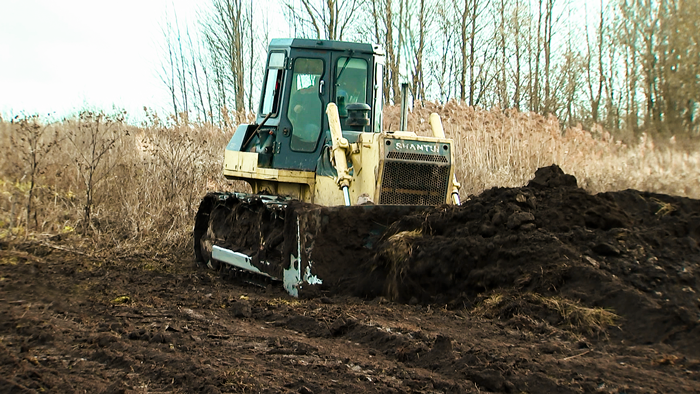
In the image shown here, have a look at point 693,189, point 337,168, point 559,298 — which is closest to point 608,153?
point 693,189

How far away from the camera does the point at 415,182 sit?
7543 millimetres

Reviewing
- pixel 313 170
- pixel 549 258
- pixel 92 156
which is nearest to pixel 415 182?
pixel 313 170

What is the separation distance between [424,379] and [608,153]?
33.8 ft

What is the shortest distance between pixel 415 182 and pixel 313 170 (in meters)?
1.52

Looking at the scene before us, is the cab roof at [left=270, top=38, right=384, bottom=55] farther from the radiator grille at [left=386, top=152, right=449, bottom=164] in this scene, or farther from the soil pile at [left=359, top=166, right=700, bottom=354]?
the soil pile at [left=359, top=166, right=700, bottom=354]

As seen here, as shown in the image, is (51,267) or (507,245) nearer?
(507,245)

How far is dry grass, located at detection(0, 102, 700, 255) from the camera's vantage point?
410 inches

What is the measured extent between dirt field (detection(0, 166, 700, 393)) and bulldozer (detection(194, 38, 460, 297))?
0.32 m

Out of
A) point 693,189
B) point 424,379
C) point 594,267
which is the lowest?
point 424,379

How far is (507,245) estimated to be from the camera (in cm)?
643

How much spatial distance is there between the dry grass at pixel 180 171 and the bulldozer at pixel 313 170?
1881 mm

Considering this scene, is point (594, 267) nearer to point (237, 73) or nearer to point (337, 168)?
point (337, 168)

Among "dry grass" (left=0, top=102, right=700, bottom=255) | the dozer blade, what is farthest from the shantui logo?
"dry grass" (left=0, top=102, right=700, bottom=255)

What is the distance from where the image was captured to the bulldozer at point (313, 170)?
7078 mm
